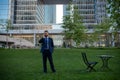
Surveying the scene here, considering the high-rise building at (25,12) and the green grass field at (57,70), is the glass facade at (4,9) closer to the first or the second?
the high-rise building at (25,12)

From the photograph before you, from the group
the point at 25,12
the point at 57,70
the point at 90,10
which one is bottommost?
the point at 57,70

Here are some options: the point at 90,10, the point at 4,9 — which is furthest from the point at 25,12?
the point at 90,10

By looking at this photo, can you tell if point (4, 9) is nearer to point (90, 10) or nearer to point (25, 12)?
point (25, 12)

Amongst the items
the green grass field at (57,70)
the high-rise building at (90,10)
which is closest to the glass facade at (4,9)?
the high-rise building at (90,10)

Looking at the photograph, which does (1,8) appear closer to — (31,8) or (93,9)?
(31,8)

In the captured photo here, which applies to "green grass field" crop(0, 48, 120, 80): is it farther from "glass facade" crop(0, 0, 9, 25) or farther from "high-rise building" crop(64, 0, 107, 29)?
"high-rise building" crop(64, 0, 107, 29)

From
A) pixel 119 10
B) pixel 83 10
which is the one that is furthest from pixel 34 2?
pixel 119 10

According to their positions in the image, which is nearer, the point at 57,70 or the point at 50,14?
the point at 57,70

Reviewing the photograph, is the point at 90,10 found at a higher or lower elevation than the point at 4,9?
higher

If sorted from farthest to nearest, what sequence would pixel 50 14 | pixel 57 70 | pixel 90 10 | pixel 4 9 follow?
pixel 50 14 → pixel 90 10 → pixel 4 9 → pixel 57 70

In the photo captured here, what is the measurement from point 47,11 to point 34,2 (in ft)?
201

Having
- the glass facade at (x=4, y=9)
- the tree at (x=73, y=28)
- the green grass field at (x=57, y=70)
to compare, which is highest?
the glass facade at (x=4, y=9)

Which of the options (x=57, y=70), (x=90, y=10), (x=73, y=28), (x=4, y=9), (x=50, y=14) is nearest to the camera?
(x=57, y=70)

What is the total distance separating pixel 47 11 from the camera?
192375 mm
